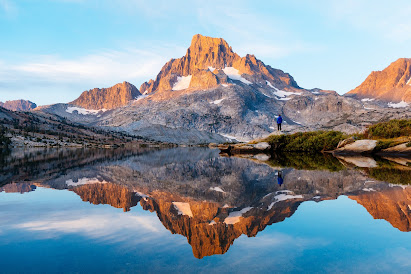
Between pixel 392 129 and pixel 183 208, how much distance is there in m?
52.5

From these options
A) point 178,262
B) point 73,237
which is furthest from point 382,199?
point 73,237

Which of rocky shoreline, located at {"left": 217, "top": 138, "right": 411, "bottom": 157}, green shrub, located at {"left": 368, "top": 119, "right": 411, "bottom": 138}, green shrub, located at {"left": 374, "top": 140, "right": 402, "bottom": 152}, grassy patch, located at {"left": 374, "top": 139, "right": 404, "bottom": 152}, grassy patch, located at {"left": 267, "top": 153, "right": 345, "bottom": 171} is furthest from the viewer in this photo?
green shrub, located at {"left": 368, "top": 119, "right": 411, "bottom": 138}

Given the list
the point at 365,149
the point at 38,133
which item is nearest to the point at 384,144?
the point at 365,149

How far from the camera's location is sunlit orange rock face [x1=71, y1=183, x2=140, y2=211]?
1451 centimetres

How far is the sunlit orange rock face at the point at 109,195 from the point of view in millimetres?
14512

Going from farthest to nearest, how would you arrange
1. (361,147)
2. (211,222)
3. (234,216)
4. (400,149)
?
(361,147), (400,149), (234,216), (211,222)

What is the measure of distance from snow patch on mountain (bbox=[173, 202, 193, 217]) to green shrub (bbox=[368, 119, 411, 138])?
51102mm

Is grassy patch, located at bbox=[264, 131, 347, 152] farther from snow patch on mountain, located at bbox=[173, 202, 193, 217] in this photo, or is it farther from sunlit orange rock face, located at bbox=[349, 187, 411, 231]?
snow patch on mountain, located at bbox=[173, 202, 193, 217]

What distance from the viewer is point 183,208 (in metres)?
12.9

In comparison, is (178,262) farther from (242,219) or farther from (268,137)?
(268,137)

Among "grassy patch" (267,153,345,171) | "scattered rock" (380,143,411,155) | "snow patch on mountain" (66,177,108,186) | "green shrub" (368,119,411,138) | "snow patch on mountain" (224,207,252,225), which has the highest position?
"green shrub" (368,119,411,138)

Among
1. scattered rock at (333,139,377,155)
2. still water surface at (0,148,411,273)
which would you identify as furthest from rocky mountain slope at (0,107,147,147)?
still water surface at (0,148,411,273)

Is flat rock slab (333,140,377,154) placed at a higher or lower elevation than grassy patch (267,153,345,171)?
higher

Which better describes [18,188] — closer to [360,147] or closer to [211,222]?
[211,222]
